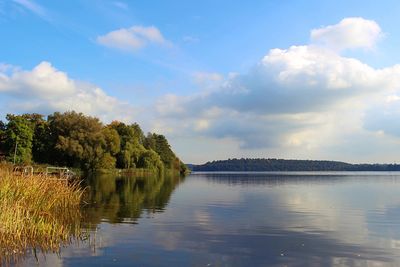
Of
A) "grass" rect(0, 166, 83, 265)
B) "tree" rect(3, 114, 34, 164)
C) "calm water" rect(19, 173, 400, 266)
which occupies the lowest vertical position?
"calm water" rect(19, 173, 400, 266)

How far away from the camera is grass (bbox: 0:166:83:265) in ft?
45.0

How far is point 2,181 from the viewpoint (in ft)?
55.6

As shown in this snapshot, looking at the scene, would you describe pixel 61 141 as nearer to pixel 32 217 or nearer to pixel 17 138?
pixel 17 138

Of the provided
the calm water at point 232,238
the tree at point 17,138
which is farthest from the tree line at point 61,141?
the calm water at point 232,238

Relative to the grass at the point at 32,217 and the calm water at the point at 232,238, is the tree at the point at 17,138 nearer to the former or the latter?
the calm water at the point at 232,238

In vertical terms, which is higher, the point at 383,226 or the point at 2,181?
the point at 2,181

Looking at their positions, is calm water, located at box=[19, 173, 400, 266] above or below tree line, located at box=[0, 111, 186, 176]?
below

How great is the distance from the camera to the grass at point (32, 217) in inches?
540

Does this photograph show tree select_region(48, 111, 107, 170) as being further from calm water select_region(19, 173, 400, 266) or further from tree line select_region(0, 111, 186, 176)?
calm water select_region(19, 173, 400, 266)

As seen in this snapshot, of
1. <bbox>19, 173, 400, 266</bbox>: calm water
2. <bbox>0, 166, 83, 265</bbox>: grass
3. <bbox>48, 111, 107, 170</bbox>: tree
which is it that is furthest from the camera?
<bbox>48, 111, 107, 170</bbox>: tree

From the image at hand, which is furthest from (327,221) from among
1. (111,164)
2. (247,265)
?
(111,164)

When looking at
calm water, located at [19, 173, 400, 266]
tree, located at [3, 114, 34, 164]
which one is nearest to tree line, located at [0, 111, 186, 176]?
tree, located at [3, 114, 34, 164]

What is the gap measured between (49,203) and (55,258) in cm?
763

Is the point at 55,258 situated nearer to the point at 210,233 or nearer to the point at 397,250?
the point at 210,233
